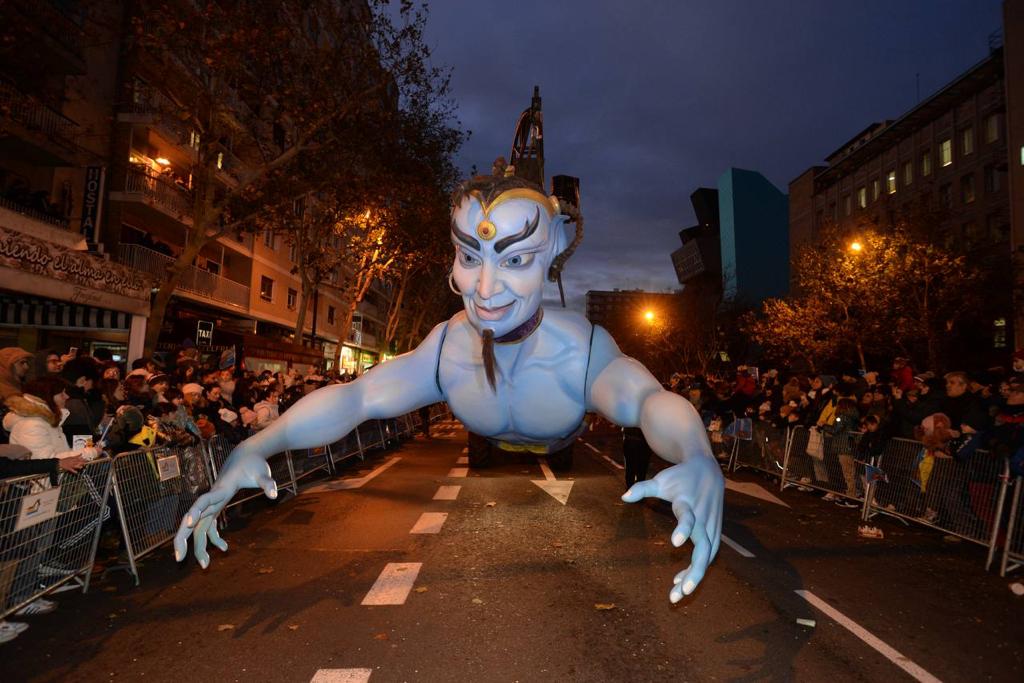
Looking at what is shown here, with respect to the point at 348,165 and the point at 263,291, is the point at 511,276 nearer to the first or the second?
the point at 348,165

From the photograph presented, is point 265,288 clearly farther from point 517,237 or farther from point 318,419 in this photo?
point 517,237

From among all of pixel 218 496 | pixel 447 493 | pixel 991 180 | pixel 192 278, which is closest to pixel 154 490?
pixel 447 493

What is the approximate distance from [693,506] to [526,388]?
87 cm

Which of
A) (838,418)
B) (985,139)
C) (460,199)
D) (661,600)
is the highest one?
(985,139)

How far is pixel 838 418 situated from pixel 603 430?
13.1m

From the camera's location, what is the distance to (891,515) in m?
7.91

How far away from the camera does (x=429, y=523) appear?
7.34m

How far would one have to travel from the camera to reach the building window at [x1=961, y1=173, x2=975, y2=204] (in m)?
27.2

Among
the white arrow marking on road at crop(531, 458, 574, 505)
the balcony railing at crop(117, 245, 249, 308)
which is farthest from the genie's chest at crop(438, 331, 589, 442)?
the balcony railing at crop(117, 245, 249, 308)

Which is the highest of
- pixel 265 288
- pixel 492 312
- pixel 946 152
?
pixel 946 152

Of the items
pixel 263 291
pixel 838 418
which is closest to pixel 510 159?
pixel 838 418

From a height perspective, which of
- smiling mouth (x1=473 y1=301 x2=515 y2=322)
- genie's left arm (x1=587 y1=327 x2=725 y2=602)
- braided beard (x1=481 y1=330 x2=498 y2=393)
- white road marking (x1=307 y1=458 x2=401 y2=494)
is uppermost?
smiling mouth (x1=473 y1=301 x2=515 y2=322)

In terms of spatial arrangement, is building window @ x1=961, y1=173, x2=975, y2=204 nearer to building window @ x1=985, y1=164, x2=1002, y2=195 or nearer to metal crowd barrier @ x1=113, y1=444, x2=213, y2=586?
building window @ x1=985, y1=164, x2=1002, y2=195

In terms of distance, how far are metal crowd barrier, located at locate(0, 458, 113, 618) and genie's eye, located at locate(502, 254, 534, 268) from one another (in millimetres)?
3990
